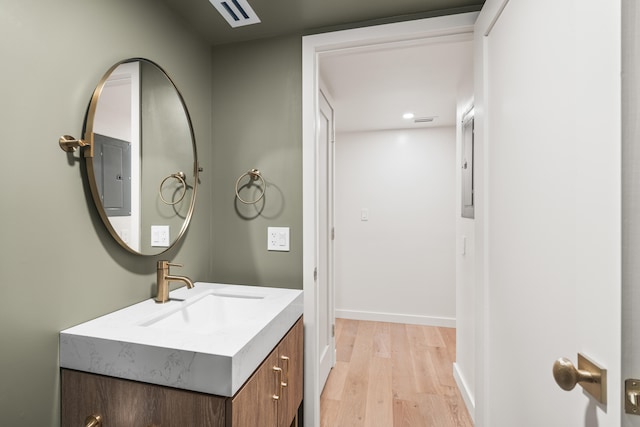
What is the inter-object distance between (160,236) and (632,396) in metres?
1.50

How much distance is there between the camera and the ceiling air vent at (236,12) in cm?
128

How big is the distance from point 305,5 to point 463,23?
2.39 ft

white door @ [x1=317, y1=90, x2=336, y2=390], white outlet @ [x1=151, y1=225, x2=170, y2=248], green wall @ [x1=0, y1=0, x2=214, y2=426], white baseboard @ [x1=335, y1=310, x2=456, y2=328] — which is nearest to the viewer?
green wall @ [x1=0, y1=0, x2=214, y2=426]

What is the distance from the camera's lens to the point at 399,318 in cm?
341

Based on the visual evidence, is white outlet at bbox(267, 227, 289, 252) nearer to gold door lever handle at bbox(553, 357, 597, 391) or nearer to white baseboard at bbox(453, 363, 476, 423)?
gold door lever handle at bbox(553, 357, 597, 391)

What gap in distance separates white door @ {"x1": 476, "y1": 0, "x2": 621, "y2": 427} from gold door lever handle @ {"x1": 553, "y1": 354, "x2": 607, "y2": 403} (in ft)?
0.05

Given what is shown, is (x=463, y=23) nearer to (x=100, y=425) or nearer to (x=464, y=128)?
(x=464, y=128)

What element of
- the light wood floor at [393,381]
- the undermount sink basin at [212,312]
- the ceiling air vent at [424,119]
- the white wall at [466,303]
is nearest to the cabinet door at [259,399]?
the undermount sink basin at [212,312]

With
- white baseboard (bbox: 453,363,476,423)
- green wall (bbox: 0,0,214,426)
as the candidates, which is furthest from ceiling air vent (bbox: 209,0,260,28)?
white baseboard (bbox: 453,363,476,423)

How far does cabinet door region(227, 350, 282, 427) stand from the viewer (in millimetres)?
833

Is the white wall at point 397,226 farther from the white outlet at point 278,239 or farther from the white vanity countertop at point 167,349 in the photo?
the white vanity countertop at point 167,349

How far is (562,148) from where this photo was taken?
709 millimetres

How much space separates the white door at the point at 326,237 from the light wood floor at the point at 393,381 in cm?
20

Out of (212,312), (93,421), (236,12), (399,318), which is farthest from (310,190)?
(399,318)
